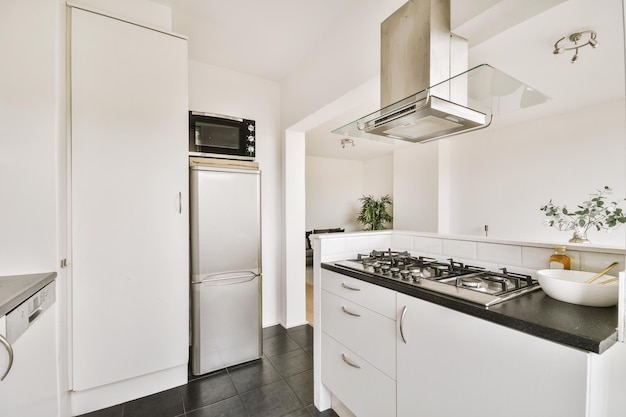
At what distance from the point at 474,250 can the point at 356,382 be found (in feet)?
3.12

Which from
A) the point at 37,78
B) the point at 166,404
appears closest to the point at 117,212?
the point at 37,78

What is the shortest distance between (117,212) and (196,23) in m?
1.61

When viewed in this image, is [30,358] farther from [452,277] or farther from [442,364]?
[452,277]

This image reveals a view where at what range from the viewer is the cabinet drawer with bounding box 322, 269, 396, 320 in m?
→ 1.20

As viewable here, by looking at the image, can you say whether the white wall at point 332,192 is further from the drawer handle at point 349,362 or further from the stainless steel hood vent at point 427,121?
the drawer handle at point 349,362

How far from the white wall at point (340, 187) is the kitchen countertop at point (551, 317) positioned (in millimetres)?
5901

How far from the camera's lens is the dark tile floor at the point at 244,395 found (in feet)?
5.43

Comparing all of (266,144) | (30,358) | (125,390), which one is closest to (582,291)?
(30,358)

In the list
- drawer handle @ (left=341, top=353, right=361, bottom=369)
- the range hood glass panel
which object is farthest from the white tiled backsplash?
the range hood glass panel

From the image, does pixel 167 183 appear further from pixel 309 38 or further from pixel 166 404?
pixel 309 38

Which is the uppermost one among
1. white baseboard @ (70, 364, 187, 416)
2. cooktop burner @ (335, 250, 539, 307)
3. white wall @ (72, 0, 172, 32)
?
white wall @ (72, 0, 172, 32)

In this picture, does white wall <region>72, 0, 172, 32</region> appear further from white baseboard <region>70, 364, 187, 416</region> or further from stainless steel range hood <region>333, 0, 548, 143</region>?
white baseboard <region>70, 364, 187, 416</region>

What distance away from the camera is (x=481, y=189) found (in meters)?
4.77

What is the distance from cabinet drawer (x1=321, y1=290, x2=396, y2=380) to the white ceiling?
1534 mm
